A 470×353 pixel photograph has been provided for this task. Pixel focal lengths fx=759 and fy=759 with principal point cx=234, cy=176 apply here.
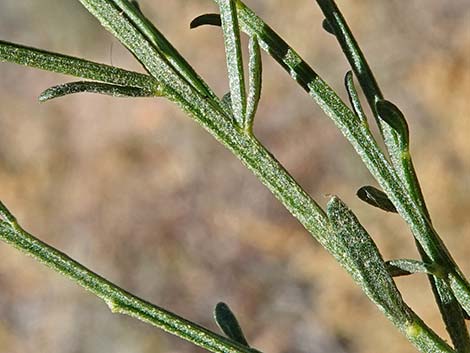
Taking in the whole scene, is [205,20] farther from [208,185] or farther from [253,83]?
[208,185]

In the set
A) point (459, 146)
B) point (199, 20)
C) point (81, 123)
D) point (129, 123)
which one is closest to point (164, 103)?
point (129, 123)

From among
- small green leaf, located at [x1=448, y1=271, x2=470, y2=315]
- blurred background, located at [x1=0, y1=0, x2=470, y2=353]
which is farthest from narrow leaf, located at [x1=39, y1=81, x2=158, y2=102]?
blurred background, located at [x1=0, y1=0, x2=470, y2=353]

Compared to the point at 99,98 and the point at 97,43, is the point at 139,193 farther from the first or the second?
the point at 97,43

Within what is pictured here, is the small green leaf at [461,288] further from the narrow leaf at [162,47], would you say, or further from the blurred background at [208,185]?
the blurred background at [208,185]

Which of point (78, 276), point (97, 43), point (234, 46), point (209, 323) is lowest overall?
point (78, 276)

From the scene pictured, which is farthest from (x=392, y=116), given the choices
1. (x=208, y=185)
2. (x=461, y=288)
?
(x=208, y=185)

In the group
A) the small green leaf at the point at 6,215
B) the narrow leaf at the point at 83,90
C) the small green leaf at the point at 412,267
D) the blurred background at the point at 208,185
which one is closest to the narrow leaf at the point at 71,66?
the narrow leaf at the point at 83,90
